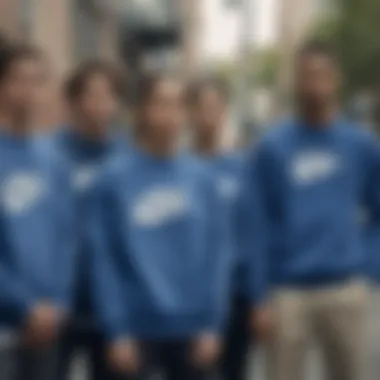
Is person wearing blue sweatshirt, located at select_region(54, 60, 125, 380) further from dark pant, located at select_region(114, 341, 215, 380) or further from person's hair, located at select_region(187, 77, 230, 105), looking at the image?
person's hair, located at select_region(187, 77, 230, 105)

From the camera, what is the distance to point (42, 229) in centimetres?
597

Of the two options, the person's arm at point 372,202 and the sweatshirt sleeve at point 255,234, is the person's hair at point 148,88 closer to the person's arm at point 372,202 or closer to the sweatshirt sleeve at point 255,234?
the sweatshirt sleeve at point 255,234

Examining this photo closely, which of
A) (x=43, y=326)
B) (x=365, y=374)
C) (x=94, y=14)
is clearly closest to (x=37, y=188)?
(x=43, y=326)

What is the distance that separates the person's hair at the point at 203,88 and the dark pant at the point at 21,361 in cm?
136

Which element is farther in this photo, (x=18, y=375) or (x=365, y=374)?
(x=365, y=374)

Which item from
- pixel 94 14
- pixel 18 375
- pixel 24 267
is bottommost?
pixel 18 375

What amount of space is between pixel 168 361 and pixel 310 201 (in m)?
1.01

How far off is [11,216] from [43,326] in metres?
0.45

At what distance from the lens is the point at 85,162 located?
6.59 meters

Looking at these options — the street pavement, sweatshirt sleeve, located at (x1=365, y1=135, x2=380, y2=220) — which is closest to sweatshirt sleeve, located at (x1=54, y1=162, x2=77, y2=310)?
the street pavement

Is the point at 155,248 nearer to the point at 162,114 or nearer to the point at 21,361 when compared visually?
the point at 162,114

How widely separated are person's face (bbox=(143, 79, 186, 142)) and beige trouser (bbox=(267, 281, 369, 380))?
1.11 meters

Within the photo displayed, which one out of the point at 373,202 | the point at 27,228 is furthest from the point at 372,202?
the point at 27,228

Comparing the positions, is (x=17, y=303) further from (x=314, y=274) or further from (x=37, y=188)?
(x=314, y=274)
